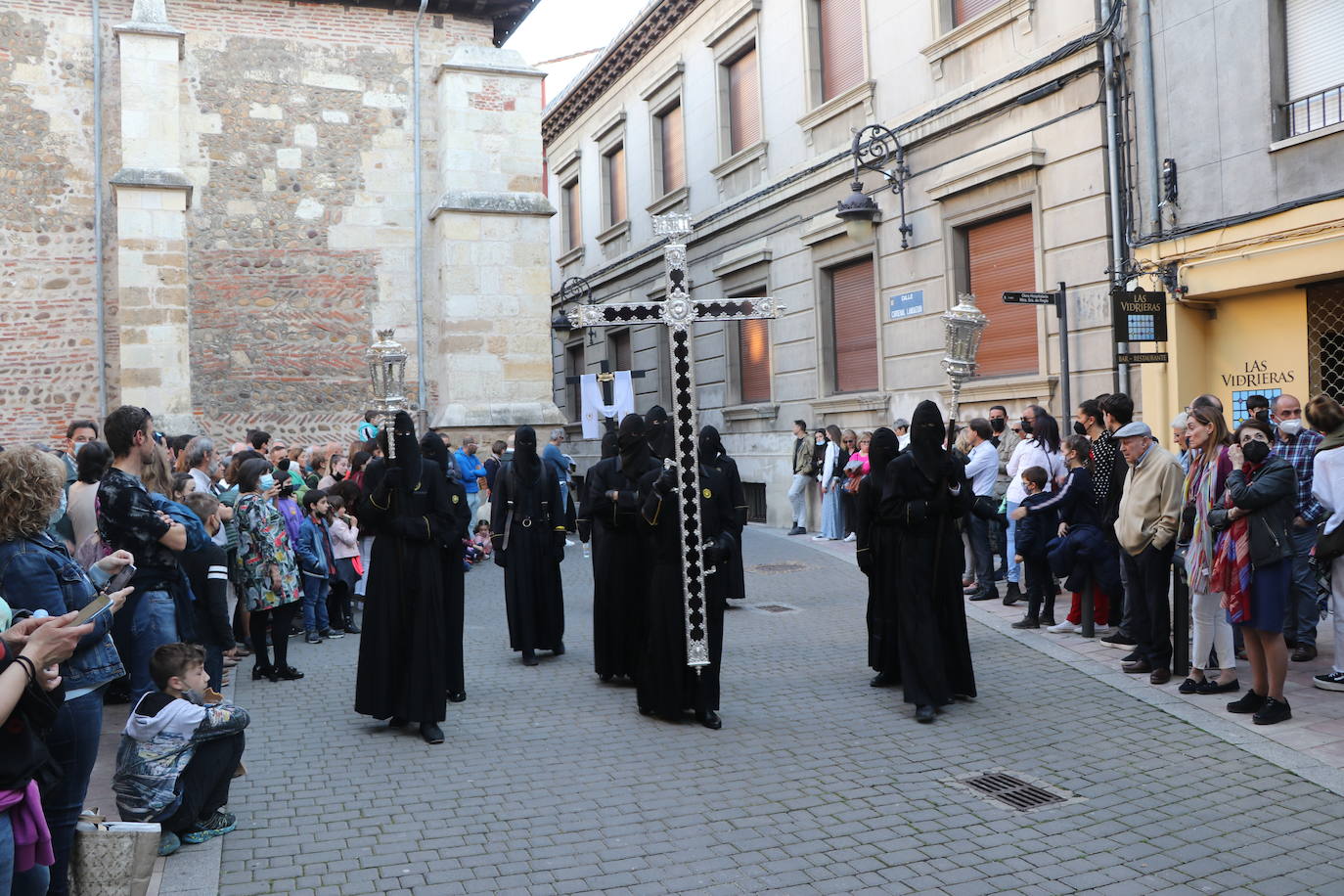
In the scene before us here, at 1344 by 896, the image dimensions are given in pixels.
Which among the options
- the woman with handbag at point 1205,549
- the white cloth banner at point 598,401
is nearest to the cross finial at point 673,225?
the woman with handbag at point 1205,549

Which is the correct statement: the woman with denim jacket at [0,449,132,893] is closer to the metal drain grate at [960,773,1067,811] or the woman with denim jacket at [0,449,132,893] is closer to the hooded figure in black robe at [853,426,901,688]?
the metal drain grate at [960,773,1067,811]

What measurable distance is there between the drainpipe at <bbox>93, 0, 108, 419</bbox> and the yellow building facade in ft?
45.6

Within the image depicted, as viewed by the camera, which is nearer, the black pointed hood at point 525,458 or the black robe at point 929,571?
the black robe at point 929,571

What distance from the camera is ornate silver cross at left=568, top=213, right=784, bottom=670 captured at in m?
6.78

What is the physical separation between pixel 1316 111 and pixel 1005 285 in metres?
4.24

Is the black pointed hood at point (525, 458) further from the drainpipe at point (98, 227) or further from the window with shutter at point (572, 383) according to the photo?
the window with shutter at point (572, 383)

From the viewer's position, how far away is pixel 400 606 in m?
6.96

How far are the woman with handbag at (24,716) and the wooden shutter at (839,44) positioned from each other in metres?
15.3

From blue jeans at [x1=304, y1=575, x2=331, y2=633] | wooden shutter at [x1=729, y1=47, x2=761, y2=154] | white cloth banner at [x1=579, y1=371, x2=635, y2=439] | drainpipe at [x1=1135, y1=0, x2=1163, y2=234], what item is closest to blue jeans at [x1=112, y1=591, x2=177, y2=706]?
blue jeans at [x1=304, y1=575, x2=331, y2=633]

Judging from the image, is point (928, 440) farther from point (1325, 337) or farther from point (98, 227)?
point (98, 227)

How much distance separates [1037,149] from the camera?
41.4 ft

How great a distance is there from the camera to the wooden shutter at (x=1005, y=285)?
1324 cm

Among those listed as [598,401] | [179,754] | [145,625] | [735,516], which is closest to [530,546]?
[735,516]

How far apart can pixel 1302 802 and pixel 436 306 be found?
14.9 meters
